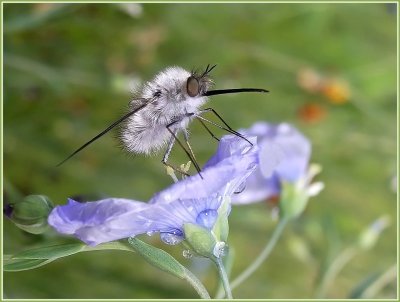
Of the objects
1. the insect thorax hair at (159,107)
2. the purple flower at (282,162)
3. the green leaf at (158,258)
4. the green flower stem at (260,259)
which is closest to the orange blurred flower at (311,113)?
the purple flower at (282,162)

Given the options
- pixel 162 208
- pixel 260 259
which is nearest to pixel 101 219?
pixel 162 208

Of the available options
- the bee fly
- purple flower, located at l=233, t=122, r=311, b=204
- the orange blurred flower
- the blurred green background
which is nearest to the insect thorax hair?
the bee fly

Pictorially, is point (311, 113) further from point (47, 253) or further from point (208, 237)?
point (47, 253)

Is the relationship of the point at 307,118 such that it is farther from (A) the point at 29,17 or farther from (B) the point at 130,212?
(B) the point at 130,212

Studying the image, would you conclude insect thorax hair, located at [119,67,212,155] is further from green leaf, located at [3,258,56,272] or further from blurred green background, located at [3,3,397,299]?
blurred green background, located at [3,3,397,299]

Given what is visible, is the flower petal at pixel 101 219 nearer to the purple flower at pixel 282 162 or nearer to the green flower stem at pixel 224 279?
the green flower stem at pixel 224 279

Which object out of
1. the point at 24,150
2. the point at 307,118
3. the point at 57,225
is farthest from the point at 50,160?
the point at 57,225
